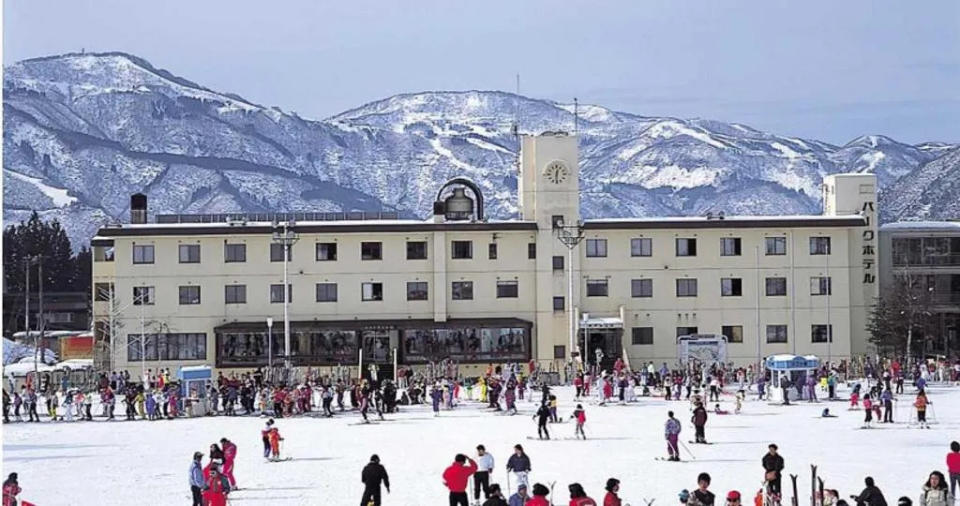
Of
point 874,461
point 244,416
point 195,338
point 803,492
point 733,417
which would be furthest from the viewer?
point 195,338

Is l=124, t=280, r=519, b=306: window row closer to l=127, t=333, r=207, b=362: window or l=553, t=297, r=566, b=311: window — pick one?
l=127, t=333, r=207, b=362: window

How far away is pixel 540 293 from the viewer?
6166 centimetres

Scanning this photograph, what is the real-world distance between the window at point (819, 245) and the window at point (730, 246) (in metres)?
3.11

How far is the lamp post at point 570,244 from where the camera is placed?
58.6 metres

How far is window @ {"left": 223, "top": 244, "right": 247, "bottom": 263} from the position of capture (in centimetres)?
6147

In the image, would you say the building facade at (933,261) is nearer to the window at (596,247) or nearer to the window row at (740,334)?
the window row at (740,334)

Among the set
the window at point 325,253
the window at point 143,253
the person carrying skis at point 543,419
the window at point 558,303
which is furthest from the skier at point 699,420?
the window at point 143,253

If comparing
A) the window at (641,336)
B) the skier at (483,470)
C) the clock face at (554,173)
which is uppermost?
the clock face at (554,173)

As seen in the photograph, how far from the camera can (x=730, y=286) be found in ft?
203

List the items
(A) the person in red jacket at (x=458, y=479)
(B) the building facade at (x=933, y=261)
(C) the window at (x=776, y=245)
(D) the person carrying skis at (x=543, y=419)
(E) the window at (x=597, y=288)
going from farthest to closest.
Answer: (B) the building facade at (x=933, y=261) → (C) the window at (x=776, y=245) → (E) the window at (x=597, y=288) → (D) the person carrying skis at (x=543, y=419) → (A) the person in red jacket at (x=458, y=479)

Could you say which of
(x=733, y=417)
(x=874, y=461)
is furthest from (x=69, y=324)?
(x=874, y=461)

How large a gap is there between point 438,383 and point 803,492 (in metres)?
22.5

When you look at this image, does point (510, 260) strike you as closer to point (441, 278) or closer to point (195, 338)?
point (441, 278)

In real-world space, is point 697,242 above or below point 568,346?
above
